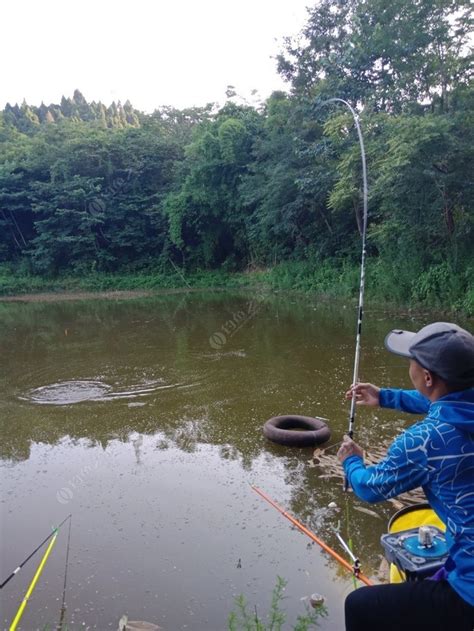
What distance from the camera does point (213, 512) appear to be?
13.8 ft

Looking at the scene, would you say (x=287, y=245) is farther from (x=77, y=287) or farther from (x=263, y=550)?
(x=263, y=550)

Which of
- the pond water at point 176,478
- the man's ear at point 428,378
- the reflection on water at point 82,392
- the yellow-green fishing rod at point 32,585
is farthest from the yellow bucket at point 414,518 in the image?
the reflection on water at point 82,392

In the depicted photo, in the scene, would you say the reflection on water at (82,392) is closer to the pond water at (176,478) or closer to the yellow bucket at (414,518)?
the pond water at (176,478)

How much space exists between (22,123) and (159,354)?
135ft

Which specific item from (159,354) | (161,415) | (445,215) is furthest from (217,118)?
(161,415)

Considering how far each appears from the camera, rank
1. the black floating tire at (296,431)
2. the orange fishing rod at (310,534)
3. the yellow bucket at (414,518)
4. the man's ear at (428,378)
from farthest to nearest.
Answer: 1. the black floating tire at (296,431)
2. the orange fishing rod at (310,534)
3. the yellow bucket at (414,518)
4. the man's ear at (428,378)

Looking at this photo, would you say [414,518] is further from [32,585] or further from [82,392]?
[82,392]

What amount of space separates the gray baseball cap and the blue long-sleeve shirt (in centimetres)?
7

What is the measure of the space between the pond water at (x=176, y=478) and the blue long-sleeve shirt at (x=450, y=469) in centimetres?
167

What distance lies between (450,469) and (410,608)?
47 centimetres

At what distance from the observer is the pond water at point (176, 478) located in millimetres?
3234

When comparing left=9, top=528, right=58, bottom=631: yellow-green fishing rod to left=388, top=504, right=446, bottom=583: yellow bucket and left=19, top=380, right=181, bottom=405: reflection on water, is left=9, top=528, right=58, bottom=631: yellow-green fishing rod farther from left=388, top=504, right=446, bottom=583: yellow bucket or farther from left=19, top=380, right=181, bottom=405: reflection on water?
left=19, top=380, right=181, bottom=405: reflection on water

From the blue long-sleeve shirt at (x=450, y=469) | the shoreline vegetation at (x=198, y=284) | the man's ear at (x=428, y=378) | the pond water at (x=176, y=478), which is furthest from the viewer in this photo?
the shoreline vegetation at (x=198, y=284)

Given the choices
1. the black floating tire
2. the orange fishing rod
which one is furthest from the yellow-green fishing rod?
the black floating tire
